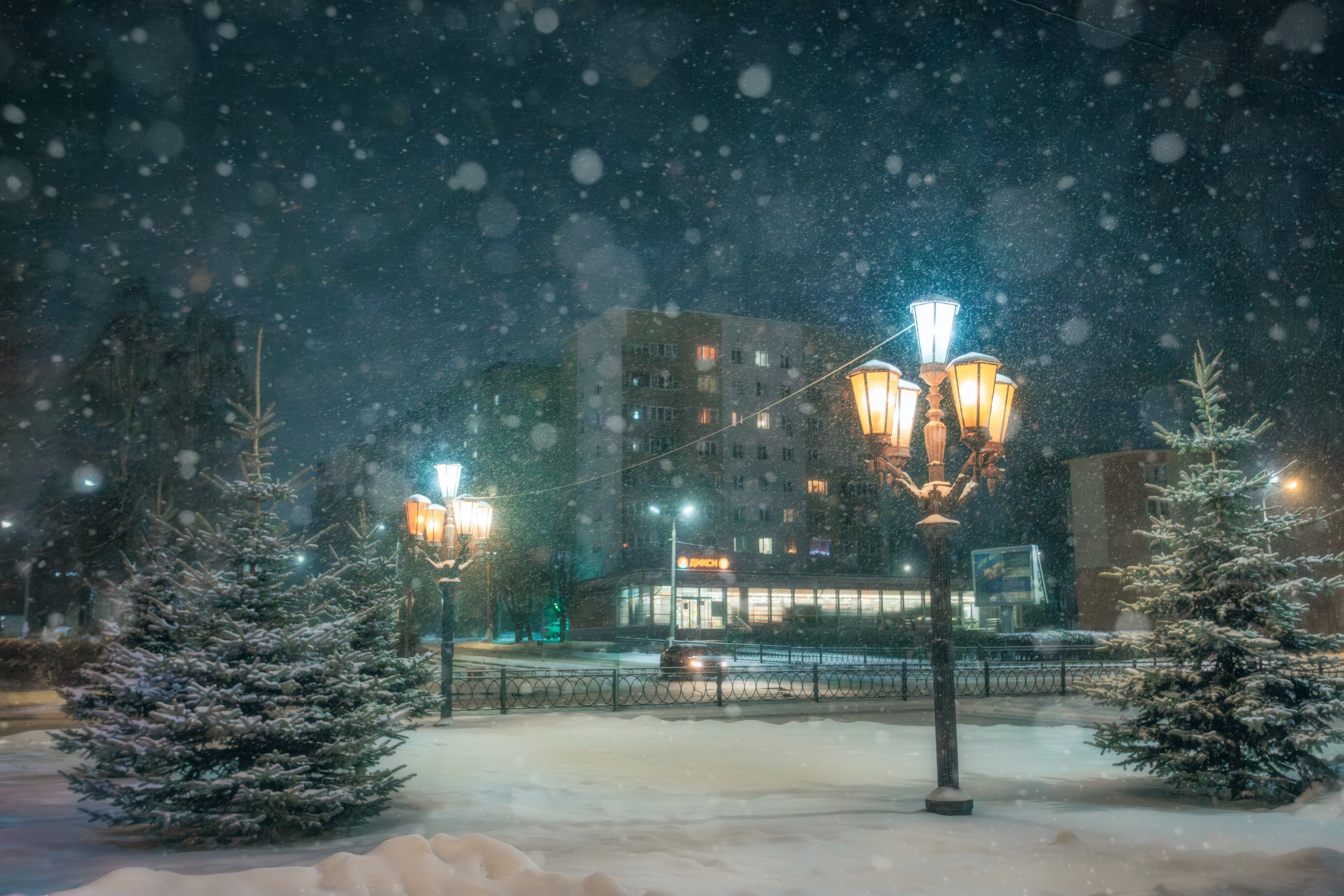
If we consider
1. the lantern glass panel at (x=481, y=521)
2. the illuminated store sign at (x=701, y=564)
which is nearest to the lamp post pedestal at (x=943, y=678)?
the lantern glass panel at (x=481, y=521)

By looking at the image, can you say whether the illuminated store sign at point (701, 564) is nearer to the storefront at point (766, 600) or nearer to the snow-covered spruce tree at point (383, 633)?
the storefront at point (766, 600)

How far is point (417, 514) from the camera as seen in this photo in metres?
18.6

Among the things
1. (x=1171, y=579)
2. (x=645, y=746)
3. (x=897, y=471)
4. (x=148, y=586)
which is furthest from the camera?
(x=645, y=746)

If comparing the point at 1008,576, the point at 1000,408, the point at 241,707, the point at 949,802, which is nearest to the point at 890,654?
A: the point at 1008,576

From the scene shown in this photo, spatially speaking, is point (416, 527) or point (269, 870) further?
point (416, 527)

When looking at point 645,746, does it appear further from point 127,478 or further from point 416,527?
point 127,478

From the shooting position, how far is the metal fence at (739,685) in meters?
20.9

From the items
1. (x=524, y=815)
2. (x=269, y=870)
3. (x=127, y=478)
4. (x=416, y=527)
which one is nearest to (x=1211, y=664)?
(x=524, y=815)

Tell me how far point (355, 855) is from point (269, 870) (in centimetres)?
48

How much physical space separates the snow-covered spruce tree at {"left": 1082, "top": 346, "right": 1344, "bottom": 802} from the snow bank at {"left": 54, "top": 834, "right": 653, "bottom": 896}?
21.6 feet

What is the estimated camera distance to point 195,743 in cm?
657

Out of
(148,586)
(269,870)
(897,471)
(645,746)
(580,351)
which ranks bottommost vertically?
(645,746)

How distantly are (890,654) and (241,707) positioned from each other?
118 ft

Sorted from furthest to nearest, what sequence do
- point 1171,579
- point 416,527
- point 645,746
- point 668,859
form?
point 416,527
point 645,746
point 1171,579
point 668,859
